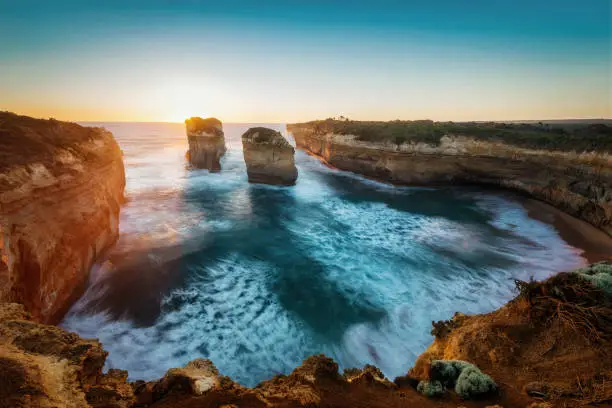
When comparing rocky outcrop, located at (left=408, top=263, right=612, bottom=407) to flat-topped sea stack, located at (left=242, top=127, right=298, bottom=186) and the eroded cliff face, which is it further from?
flat-topped sea stack, located at (left=242, top=127, right=298, bottom=186)

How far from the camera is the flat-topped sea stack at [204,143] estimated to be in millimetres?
30245

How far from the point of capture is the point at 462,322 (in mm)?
5324

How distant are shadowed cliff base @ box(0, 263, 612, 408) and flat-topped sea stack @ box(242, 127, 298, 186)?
65.2ft

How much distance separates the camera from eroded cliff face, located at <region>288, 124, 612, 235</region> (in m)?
15.1

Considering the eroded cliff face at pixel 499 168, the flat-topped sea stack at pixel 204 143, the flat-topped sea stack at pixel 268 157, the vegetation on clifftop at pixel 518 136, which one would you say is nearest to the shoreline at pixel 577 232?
the eroded cliff face at pixel 499 168

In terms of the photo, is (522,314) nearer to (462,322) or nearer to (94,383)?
(462,322)

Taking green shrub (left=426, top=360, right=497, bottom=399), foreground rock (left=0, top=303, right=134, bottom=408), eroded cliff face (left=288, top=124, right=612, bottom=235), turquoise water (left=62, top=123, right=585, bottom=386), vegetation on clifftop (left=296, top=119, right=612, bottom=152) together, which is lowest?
turquoise water (left=62, top=123, right=585, bottom=386)

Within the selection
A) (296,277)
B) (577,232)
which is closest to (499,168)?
(577,232)

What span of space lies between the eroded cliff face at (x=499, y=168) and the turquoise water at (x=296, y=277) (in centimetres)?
217

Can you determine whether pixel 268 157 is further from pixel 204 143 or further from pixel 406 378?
pixel 406 378

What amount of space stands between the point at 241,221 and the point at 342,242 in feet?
20.9

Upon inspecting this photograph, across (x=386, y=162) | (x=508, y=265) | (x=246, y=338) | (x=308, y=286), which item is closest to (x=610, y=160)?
(x=508, y=265)

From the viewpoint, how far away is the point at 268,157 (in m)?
23.9

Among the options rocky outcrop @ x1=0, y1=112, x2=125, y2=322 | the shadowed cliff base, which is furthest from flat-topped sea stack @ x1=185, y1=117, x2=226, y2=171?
the shadowed cliff base
